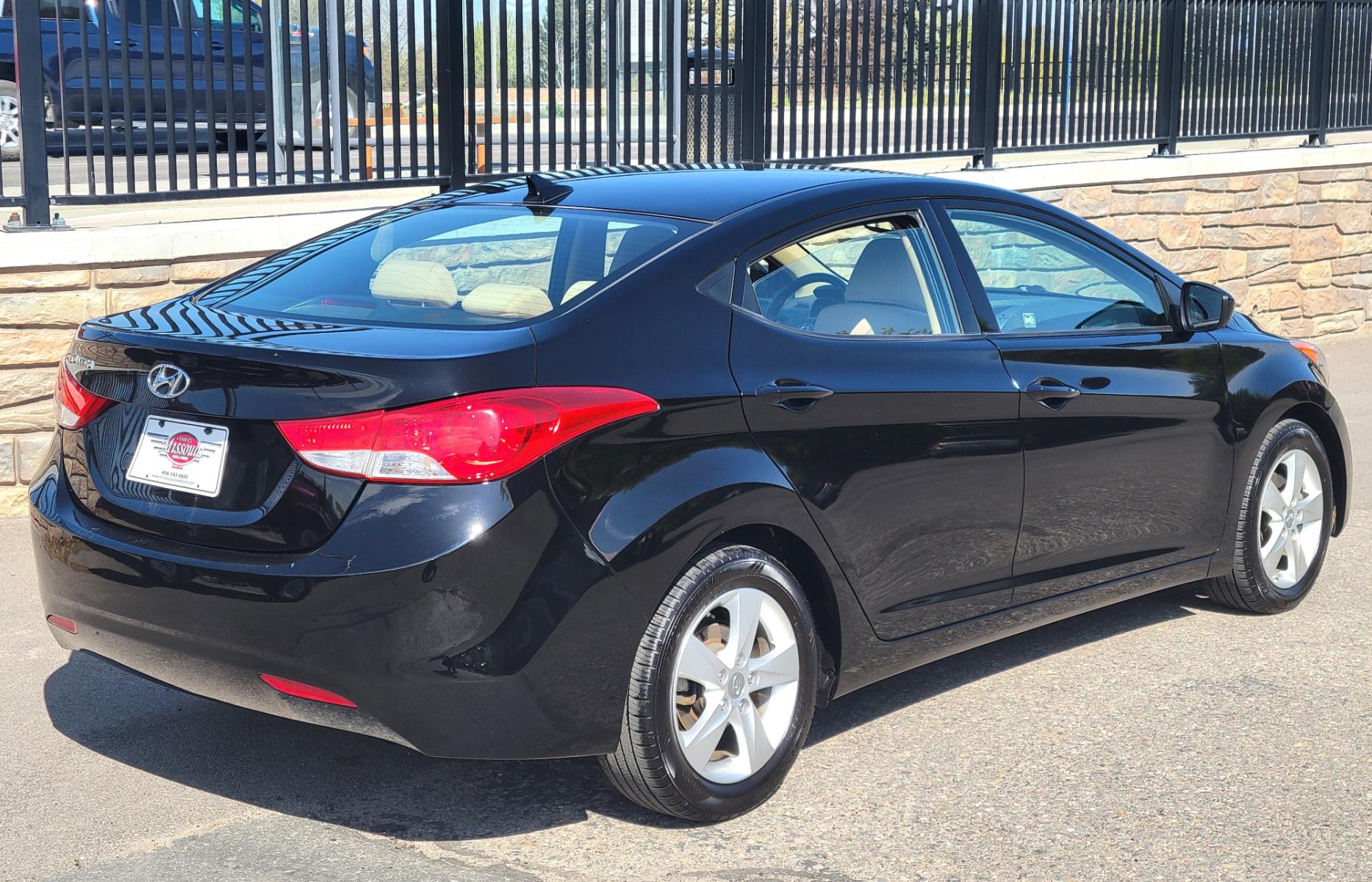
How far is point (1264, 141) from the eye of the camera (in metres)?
15.1

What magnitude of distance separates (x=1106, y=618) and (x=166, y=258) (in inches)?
163

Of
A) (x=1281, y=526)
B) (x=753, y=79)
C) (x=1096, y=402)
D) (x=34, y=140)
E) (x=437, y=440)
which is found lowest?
(x=1281, y=526)

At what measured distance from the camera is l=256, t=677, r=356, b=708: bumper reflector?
11.4 feet

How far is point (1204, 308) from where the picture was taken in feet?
17.5

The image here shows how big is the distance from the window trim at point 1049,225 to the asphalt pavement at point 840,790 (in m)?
1.08

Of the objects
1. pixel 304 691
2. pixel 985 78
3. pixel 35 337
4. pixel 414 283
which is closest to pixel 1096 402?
pixel 414 283

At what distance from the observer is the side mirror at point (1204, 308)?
17.3ft

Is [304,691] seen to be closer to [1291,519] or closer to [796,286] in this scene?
[796,286]

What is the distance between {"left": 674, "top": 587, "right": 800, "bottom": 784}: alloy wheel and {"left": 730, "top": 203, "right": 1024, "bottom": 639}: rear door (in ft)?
0.96

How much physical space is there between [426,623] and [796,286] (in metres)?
1.42

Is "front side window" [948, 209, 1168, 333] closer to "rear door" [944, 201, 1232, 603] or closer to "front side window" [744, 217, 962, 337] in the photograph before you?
"rear door" [944, 201, 1232, 603]

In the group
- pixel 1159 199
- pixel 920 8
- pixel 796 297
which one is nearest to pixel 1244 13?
pixel 1159 199

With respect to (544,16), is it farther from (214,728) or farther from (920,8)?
(214,728)

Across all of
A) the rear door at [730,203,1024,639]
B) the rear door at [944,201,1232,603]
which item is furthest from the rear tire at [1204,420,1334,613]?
the rear door at [730,203,1024,639]
